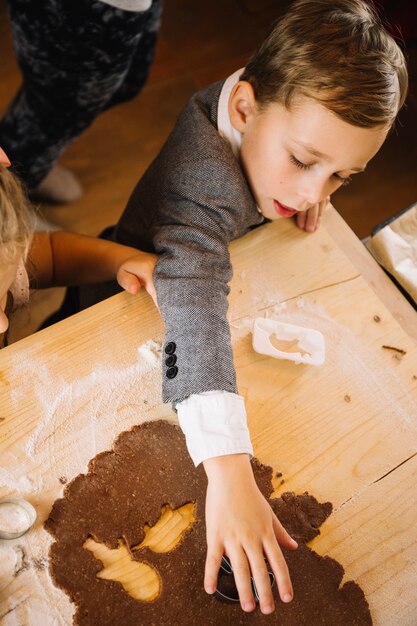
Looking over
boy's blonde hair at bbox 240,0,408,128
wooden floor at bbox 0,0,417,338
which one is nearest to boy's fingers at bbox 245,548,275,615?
boy's blonde hair at bbox 240,0,408,128

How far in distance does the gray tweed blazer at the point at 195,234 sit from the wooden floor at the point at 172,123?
3.04 ft

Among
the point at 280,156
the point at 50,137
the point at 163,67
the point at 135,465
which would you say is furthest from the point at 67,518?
the point at 163,67

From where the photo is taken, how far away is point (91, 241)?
1141 millimetres

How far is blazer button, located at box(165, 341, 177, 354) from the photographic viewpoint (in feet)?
3.03

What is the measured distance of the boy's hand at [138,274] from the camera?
98 cm

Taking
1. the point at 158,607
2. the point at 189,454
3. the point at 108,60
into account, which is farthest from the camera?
the point at 108,60

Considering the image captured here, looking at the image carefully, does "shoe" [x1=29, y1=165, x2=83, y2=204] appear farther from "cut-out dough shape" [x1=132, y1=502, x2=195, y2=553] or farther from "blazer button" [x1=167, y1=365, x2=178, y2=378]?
"cut-out dough shape" [x1=132, y1=502, x2=195, y2=553]

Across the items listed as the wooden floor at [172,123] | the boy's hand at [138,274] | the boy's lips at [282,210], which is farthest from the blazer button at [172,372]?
the wooden floor at [172,123]

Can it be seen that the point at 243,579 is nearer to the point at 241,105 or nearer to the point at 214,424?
the point at 214,424

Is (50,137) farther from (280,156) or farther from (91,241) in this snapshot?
(280,156)

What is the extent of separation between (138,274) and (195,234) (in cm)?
12

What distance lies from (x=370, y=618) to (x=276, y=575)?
Answer: 0.15 metres

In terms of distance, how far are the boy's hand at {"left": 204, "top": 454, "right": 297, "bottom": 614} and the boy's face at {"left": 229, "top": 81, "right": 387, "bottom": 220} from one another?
0.46 m

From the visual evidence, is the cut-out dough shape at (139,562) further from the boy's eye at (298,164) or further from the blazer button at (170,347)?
the boy's eye at (298,164)
